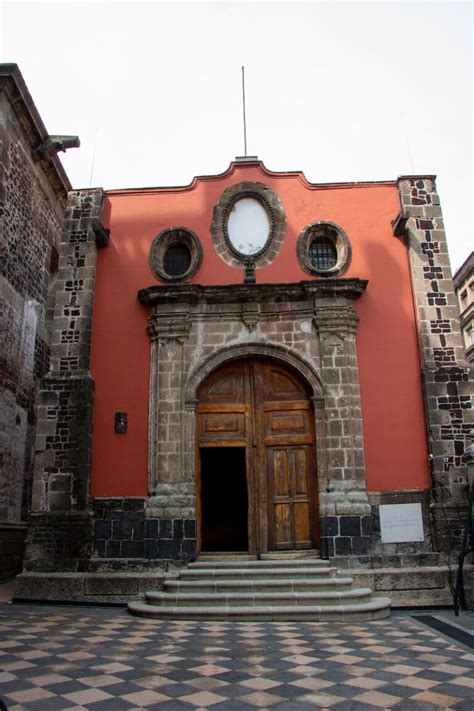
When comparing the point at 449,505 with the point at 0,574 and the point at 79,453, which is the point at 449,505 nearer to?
the point at 79,453

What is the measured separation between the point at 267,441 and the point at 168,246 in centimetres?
364

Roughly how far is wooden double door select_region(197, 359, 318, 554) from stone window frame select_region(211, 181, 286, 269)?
1691 millimetres

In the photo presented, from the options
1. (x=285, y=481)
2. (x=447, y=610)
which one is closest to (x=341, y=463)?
(x=285, y=481)

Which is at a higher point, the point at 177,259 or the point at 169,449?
the point at 177,259

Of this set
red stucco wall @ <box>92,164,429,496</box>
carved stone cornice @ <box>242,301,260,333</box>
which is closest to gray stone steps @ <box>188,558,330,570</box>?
red stucco wall @ <box>92,164,429,496</box>

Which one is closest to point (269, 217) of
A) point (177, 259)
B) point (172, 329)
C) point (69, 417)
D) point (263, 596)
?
point (177, 259)

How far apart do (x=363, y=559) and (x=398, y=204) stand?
18.4 ft

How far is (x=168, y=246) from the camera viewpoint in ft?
32.1

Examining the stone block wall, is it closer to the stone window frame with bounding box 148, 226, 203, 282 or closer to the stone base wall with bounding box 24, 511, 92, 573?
the stone base wall with bounding box 24, 511, 92, 573

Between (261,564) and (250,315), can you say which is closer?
(261,564)

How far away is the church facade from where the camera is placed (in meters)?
8.20

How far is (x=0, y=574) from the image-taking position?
33.2 ft

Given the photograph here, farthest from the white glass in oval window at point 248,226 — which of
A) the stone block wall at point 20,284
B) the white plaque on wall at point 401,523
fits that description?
the white plaque on wall at point 401,523

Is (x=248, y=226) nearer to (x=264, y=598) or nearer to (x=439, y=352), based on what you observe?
(x=439, y=352)
